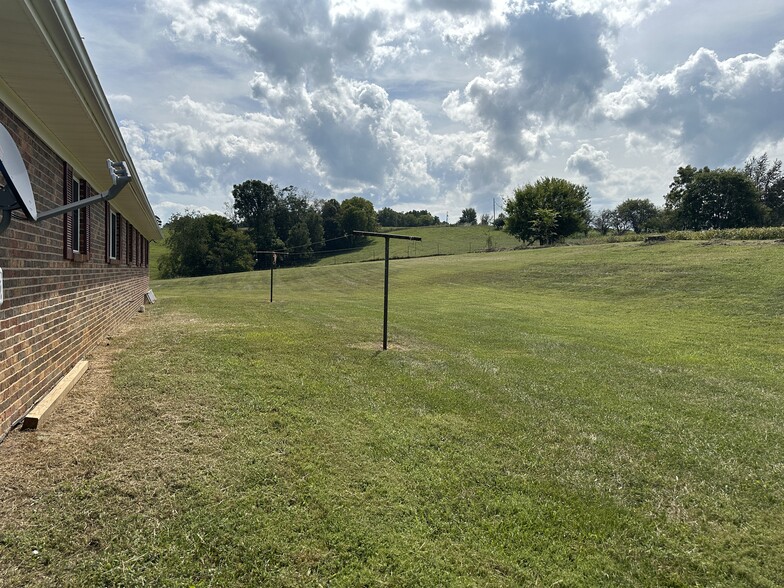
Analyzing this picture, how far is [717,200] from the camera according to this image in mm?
55500

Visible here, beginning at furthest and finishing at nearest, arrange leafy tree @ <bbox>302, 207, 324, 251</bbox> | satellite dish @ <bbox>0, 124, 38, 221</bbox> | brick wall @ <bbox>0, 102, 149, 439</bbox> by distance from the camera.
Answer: leafy tree @ <bbox>302, 207, 324, 251</bbox>
brick wall @ <bbox>0, 102, 149, 439</bbox>
satellite dish @ <bbox>0, 124, 38, 221</bbox>

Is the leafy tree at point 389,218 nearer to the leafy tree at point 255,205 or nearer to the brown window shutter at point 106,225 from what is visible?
the leafy tree at point 255,205

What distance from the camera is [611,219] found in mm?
87500

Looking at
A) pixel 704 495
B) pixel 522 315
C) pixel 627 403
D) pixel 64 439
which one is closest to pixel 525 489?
pixel 704 495

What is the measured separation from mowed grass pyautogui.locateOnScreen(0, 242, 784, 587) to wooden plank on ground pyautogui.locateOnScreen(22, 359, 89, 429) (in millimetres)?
437

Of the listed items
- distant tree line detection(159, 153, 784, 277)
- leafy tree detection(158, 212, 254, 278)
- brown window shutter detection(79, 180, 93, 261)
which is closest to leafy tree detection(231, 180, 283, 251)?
distant tree line detection(159, 153, 784, 277)

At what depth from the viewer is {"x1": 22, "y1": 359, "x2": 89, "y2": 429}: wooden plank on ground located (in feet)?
11.7

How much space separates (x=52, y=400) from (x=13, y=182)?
8.15 feet

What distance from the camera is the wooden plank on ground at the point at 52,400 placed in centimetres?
358

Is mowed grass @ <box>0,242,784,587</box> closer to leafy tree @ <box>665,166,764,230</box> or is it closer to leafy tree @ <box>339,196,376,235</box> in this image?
leafy tree @ <box>665,166,764,230</box>

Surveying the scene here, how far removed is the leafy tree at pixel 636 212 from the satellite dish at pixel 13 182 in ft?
298

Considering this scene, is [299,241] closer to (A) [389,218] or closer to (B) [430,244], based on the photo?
(B) [430,244]

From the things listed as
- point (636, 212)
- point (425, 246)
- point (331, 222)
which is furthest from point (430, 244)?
point (636, 212)

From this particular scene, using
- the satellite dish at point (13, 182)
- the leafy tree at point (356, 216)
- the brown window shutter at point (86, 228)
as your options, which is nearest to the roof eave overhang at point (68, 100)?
the brown window shutter at point (86, 228)
